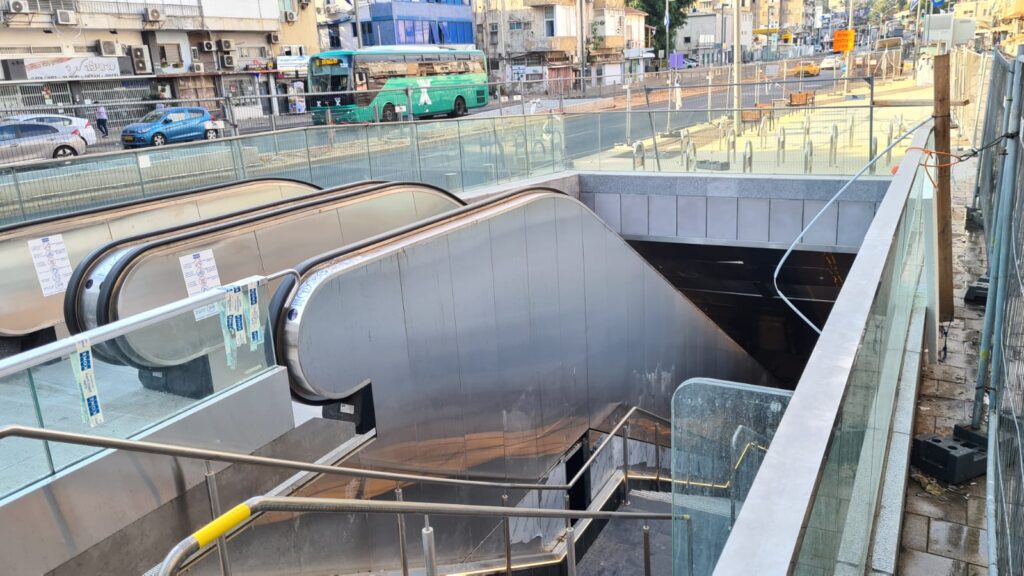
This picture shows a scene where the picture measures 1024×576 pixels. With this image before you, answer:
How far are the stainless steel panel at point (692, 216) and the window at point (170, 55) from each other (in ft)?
113

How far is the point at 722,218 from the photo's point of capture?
13.9 meters

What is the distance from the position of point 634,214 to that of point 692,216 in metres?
1.09

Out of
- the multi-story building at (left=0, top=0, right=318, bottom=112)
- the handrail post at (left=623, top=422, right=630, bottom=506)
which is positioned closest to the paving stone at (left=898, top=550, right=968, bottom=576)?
the handrail post at (left=623, top=422, right=630, bottom=506)

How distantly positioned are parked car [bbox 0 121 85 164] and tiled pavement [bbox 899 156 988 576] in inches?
533

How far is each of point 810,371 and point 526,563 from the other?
20.6ft

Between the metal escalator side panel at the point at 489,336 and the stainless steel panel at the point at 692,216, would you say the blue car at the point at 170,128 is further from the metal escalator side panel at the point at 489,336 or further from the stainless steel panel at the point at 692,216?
the metal escalator side panel at the point at 489,336

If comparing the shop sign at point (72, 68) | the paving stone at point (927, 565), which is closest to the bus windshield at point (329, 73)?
the shop sign at point (72, 68)

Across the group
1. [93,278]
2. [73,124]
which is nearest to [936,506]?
[93,278]

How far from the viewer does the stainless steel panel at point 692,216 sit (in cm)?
1410

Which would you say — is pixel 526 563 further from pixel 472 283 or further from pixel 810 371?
pixel 810 371

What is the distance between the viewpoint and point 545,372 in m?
8.99

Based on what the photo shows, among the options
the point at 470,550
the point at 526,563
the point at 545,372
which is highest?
the point at 545,372

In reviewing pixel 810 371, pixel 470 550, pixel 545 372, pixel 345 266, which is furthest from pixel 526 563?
pixel 810 371

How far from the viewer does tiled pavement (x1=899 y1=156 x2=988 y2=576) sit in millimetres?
3521
